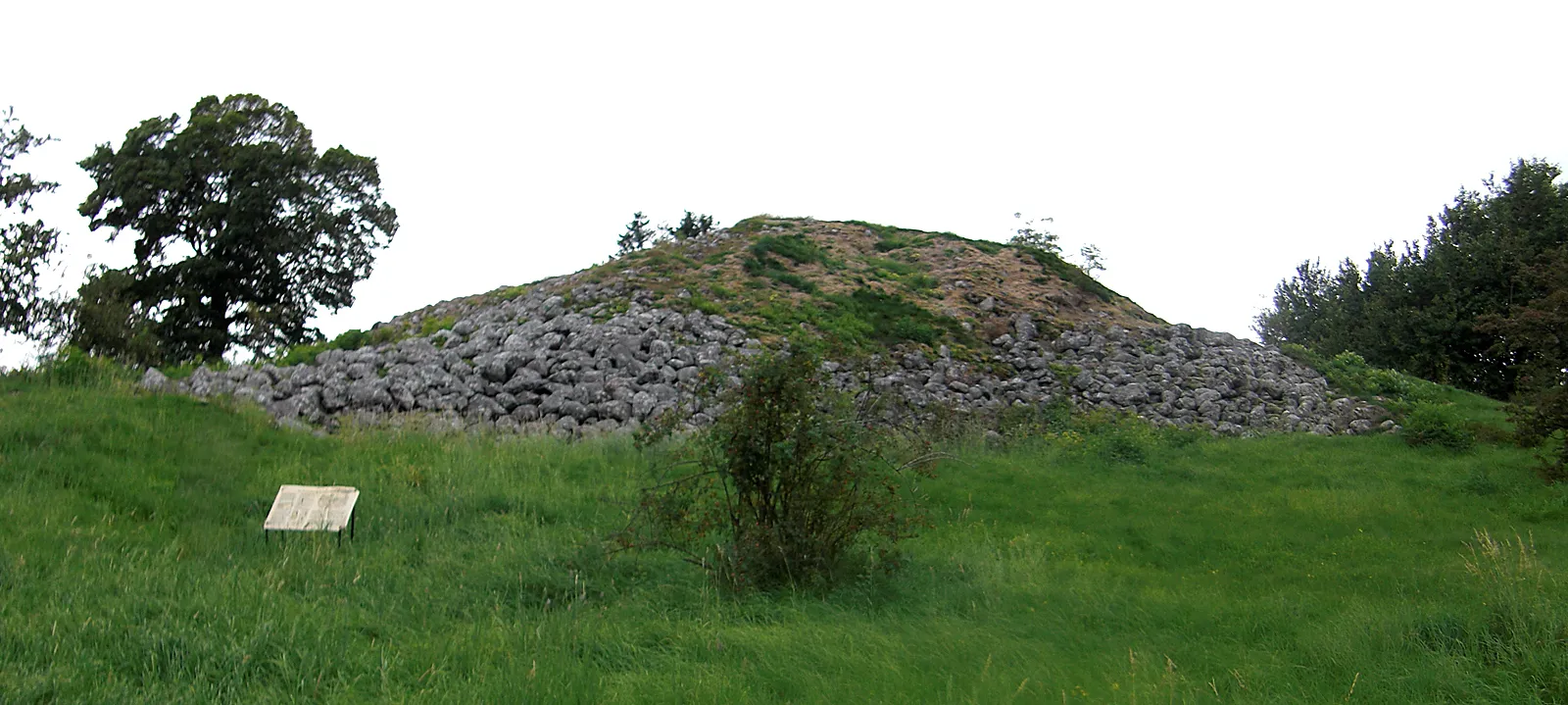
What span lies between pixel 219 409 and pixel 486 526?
20.0ft

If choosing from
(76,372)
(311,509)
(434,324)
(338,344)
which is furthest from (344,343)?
(311,509)

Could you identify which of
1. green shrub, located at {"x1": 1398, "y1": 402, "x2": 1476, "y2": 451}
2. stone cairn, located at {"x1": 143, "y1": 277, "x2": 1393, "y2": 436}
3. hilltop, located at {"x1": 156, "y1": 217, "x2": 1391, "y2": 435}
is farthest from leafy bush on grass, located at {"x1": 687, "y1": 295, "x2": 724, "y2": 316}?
green shrub, located at {"x1": 1398, "y1": 402, "x2": 1476, "y2": 451}

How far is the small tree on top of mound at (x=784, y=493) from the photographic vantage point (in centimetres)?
708

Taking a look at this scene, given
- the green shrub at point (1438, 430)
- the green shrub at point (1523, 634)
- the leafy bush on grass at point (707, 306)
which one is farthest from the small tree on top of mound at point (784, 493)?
the green shrub at point (1438, 430)

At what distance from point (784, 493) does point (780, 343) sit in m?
7.73

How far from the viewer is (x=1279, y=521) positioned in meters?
10.7

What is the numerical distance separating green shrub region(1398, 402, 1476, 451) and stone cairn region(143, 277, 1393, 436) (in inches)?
75.1

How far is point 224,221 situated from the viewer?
84.1 ft

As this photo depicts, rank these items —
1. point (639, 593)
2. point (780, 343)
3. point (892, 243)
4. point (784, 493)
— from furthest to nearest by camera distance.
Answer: point (892, 243) < point (780, 343) < point (784, 493) < point (639, 593)

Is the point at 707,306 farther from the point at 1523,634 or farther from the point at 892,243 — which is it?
the point at 1523,634

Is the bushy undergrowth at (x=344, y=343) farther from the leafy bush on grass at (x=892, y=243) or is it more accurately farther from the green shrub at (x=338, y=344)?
the leafy bush on grass at (x=892, y=243)

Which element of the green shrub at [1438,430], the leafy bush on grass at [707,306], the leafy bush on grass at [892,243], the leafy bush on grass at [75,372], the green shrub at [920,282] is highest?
the leafy bush on grass at [892,243]

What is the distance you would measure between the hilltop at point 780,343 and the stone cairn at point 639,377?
4 cm

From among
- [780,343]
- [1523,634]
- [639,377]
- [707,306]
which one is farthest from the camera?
[707,306]
